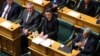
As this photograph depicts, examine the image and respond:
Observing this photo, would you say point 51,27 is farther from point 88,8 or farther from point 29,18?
point 88,8

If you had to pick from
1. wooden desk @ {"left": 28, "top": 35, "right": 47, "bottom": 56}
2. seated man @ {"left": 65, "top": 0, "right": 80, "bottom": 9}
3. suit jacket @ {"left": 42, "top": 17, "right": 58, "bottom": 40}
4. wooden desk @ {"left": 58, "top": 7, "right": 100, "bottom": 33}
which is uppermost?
seated man @ {"left": 65, "top": 0, "right": 80, "bottom": 9}

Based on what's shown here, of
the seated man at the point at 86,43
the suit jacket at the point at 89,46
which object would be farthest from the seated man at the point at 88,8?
the suit jacket at the point at 89,46

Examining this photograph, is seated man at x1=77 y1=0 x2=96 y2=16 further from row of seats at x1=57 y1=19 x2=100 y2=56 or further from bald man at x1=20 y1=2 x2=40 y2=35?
bald man at x1=20 y1=2 x2=40 y2=35

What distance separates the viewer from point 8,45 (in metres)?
6.34

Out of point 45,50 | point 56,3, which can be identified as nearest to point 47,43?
point 45,50

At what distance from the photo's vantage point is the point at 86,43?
5.89 meters

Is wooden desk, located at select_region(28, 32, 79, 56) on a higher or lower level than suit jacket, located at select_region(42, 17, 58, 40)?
lower

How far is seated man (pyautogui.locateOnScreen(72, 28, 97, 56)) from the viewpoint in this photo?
581 centimetres

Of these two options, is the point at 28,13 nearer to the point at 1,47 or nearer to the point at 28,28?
the point at 28,28

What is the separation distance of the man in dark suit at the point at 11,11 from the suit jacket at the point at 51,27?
89 centimetres

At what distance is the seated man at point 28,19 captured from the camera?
655 centimetres

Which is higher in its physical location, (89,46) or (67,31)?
(67,31)

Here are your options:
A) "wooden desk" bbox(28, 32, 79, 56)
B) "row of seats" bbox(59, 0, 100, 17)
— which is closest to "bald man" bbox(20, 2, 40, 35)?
"wooden desk" bbox(28, 32, 79, 56)

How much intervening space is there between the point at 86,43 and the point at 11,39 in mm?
1567
